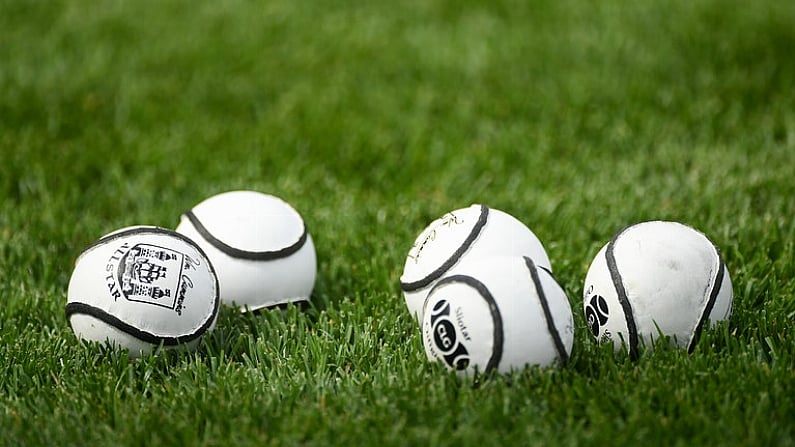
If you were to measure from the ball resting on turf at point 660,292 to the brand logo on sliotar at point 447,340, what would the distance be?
714 mm

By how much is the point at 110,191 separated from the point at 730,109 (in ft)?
15.0

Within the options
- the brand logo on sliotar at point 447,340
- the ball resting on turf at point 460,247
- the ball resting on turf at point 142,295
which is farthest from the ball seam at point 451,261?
the ball resting on turf at point 142,295

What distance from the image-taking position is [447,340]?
3816mm

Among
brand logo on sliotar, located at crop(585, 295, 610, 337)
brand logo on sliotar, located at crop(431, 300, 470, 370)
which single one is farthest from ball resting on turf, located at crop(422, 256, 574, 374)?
brand logo on sliotar, located at crop(585, 295, 610, 337)

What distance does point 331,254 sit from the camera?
5410 mm

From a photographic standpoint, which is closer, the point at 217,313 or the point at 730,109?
the point at 217,313

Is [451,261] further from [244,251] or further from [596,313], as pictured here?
[244,251]

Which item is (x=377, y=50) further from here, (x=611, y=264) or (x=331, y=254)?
(x=611, y=264)

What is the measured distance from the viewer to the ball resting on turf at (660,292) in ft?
13.2

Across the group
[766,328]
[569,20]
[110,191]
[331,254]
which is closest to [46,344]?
[331,254]

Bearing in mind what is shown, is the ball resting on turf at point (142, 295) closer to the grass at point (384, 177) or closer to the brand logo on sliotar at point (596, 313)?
the grass at point (384, 177)

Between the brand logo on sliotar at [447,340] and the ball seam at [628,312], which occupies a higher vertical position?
the ball seam at [628,312]

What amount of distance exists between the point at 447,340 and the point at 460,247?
24.0 inches

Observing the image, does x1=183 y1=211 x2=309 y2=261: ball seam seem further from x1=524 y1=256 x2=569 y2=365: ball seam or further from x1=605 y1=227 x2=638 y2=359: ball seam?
x1=605 y1=227 x2=638 y2=359: ball seam
